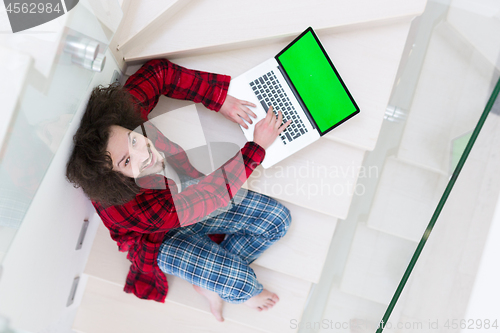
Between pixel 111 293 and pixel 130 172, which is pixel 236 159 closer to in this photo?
pixel 130 172

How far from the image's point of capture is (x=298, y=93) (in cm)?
109

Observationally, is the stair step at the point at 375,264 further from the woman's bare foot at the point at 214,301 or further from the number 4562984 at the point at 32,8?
the number 4562984 at the point at 32,8

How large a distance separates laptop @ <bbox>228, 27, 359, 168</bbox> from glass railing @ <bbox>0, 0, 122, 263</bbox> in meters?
0.53

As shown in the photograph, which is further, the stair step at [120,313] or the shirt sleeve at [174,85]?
the stair step at [120,313]

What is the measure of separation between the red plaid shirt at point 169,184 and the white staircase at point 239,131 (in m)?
0.08

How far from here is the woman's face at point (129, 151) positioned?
854 millimetres

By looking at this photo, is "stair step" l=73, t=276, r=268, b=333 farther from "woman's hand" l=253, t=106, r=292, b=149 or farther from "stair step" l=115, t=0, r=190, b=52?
"stair step" l=115, t=0, r=190, b=52

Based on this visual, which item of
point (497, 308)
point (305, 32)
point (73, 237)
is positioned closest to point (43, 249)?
point (73, 237)

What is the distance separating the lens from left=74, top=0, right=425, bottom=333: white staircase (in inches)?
42.3

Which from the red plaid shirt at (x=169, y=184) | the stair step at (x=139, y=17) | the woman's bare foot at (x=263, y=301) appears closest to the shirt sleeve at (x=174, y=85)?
the red plaid shirt at (x=169, y=184)

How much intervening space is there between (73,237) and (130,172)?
360 mm

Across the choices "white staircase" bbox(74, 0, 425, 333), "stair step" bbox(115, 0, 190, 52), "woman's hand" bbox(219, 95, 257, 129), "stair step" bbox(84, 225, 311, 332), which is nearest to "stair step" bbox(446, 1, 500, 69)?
"white staircase" bbox(74, 0, 425, 333)

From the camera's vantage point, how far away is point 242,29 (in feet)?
3.52

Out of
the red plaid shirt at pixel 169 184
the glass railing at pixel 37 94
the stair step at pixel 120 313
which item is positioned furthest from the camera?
the stair step at pixel 120 313
